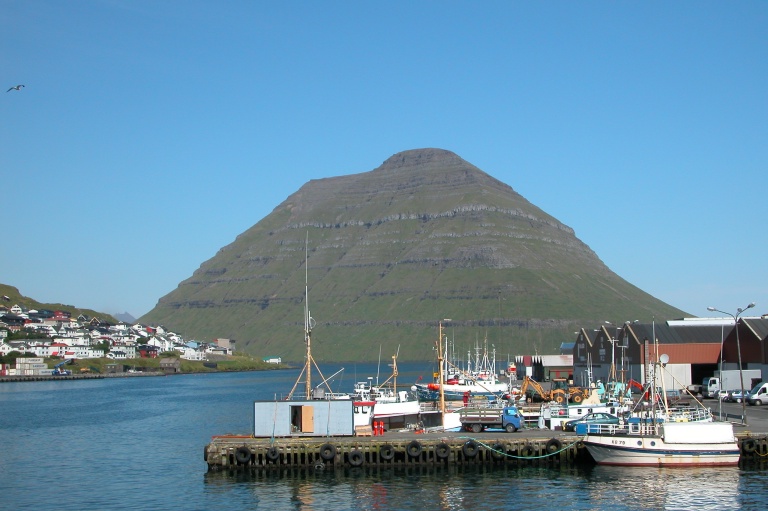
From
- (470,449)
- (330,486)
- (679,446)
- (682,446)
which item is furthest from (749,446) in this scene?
(330,486)

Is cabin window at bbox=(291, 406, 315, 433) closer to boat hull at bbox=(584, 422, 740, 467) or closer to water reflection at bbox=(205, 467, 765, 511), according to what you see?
water reflection at bbox=(205, 467, 765, 511)

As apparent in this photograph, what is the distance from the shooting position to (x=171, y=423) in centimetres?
9275

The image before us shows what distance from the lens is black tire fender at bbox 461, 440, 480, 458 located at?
178 ft

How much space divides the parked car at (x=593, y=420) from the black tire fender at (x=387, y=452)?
13.2 metres

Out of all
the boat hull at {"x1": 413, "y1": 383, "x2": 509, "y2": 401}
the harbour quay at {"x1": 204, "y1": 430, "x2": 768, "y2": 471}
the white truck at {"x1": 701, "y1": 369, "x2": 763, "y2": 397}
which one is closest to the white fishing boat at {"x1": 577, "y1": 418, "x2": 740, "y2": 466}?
the harbour quay at {"x1": 204, "y1": 430, "x2": 768, "y2": 471}

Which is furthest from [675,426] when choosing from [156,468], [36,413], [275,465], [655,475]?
[36,413]

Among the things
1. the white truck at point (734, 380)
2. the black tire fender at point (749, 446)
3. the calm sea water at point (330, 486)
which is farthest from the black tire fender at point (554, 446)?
the white truck at point (734, 380)

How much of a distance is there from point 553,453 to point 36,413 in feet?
244

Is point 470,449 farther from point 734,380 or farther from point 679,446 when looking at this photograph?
point 734,380

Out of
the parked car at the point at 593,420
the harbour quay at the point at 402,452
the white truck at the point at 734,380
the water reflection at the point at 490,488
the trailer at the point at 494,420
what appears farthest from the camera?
the white truck at the point at 734,380

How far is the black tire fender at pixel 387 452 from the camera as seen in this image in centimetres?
5431

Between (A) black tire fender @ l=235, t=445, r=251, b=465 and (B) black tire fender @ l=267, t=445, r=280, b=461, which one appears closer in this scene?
(B) black tire fender @ l=267, t=445, r=280, b=461

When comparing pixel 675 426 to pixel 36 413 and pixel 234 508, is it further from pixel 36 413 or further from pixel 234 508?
pixel 36 413

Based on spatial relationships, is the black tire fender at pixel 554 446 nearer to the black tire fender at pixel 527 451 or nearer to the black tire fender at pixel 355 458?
the black tire fender at pixel 527 451
